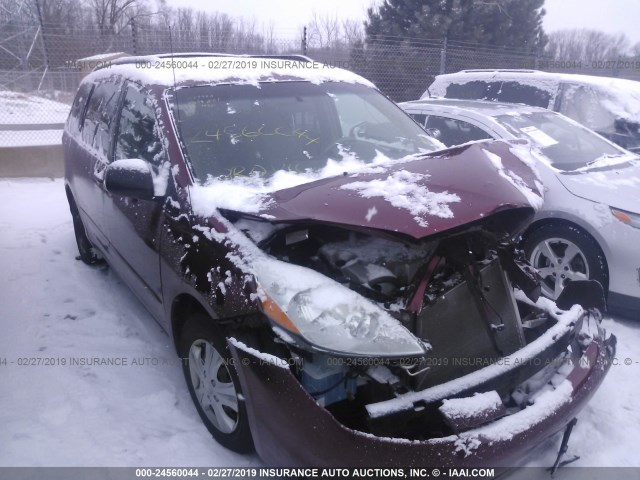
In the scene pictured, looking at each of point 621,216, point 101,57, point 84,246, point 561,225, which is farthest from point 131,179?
point 101,57

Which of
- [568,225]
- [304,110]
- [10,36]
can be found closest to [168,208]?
[304,110]

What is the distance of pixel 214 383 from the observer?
7.46 feet

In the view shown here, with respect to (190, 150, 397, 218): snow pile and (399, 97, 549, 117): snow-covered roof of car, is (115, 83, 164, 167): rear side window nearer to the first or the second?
(190, 150, 397, 218): snow pile

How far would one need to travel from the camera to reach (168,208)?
247cm

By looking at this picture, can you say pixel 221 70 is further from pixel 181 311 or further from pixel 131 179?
pixel 181 311

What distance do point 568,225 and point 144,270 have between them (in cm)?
309

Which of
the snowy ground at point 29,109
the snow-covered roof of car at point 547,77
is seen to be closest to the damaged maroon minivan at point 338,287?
the snow-covered roof of car at point 547,77

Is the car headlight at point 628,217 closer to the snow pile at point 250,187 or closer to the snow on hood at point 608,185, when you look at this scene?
the snow on hood at point 608,185

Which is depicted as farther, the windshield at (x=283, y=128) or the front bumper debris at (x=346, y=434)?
the windshield at (x=283, y=128)

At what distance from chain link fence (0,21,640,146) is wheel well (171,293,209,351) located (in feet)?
25.0

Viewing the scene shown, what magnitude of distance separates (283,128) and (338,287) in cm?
137

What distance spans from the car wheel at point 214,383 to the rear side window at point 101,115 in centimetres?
172

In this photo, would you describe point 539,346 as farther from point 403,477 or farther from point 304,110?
point 304,110

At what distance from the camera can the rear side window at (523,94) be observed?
21.2ft
